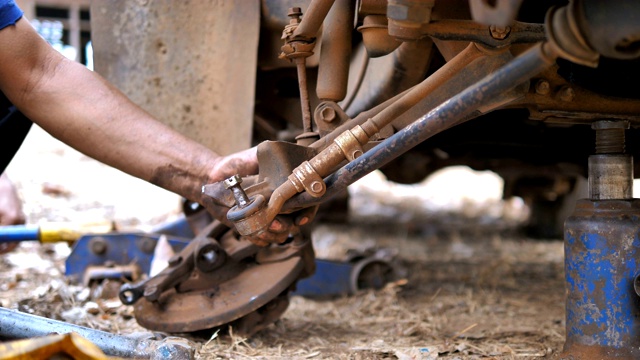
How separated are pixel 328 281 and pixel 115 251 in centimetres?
76

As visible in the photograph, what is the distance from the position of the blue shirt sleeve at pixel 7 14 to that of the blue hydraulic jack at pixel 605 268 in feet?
4.27

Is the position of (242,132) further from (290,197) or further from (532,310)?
(532,310)

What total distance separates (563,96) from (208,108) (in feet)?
3.06

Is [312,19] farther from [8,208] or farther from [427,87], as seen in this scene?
[8,208]

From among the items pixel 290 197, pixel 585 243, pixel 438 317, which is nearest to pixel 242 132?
pixel 290 197

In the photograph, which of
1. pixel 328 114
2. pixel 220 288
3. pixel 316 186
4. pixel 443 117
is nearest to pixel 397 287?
pixel 220 288

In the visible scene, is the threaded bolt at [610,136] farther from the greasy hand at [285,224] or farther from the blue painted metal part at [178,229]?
the blue painted metal part at [178,229]

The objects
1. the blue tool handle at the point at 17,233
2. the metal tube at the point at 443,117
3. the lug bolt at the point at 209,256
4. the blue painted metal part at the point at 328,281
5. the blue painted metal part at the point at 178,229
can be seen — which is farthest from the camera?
the blue painted metal part at the point at 178,229

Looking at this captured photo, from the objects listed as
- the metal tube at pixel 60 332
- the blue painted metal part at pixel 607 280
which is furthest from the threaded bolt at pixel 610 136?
the metal tube at pixel 60 332

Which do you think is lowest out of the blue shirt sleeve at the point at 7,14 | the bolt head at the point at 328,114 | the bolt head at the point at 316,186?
the bolt head at the point at 316,186

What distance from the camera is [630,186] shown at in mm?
1432

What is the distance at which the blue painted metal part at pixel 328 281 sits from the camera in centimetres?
A: 248

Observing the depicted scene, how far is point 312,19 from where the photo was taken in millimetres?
1442

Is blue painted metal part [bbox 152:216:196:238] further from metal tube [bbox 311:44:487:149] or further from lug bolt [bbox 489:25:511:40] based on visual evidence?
lug bolt [bbox 489:25:511:40]
